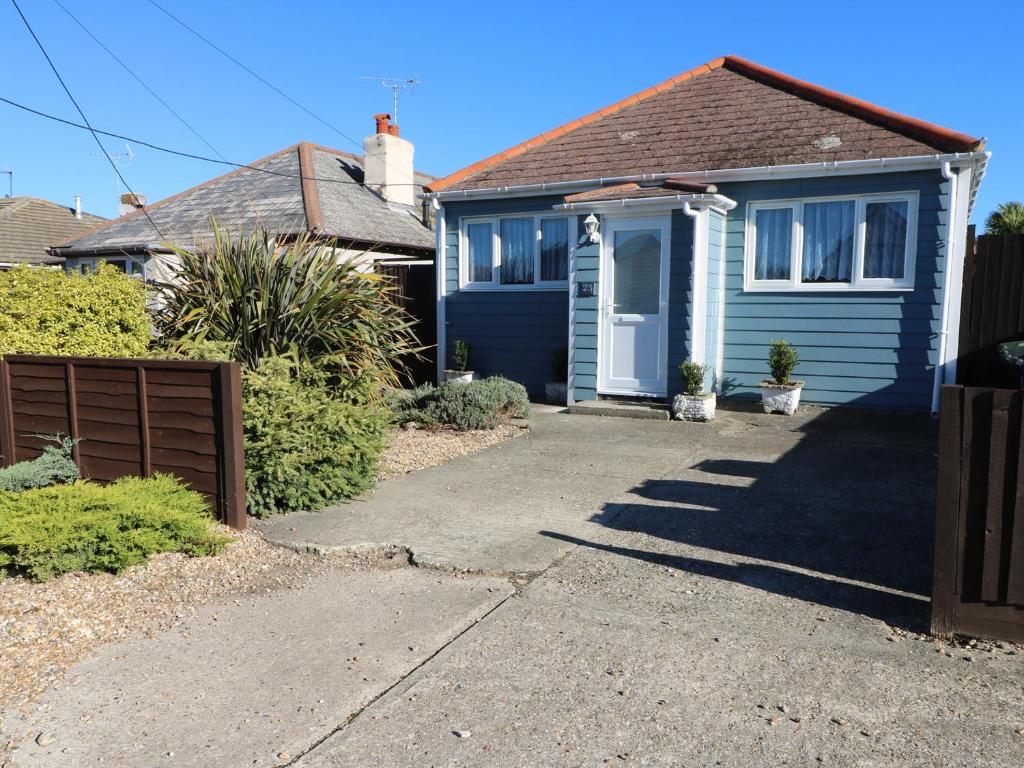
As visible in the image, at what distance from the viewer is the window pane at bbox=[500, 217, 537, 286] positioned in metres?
12.0

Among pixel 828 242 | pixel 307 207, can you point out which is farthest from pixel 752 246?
pixel 307 207

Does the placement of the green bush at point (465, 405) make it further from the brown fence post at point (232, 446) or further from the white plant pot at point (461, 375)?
the brown fence post at point (232, 446)

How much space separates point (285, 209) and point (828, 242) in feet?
38.8

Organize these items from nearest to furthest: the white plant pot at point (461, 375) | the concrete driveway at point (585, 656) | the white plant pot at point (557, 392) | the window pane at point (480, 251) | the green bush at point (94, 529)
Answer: the concrete driveway at point (585, 656), the green bush at point (94, 529), the white plant pot at point (557, 392), the white plant pot at point (461, 375), the window pane at point (480, 251)

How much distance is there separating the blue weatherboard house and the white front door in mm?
19

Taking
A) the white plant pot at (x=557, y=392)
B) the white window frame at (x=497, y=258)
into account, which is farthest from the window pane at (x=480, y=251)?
the white plant pot at (x=557, y=392)

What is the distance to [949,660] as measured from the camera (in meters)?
3.44

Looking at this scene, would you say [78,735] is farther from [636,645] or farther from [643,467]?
[643,467]

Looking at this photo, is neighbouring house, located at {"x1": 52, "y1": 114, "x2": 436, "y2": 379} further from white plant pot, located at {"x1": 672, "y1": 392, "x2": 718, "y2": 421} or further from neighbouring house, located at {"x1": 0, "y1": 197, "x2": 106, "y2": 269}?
white plant pot, located at {"x1": 672, "y1": 392, "x2": 718, "y2": 421}

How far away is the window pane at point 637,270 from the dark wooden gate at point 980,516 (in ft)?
22.0

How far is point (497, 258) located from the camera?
12.3m

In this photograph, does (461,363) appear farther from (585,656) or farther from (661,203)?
(585,656)

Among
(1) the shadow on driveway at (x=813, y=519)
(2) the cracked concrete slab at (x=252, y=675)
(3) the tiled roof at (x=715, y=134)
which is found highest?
(3) the tiled roof at (x=715, y=134)

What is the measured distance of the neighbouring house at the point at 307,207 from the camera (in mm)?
17281
